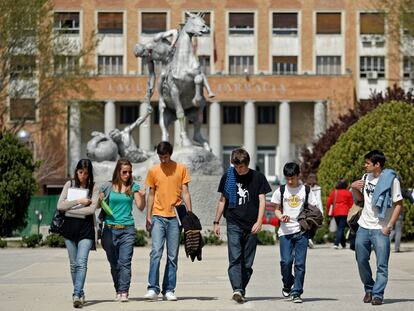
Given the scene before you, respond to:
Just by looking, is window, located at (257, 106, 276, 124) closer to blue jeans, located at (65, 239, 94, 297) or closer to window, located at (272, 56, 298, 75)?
window, located at (272, 56, 298, 75)

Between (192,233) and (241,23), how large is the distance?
77.5m

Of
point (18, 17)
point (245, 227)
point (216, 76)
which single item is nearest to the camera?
point (245, 227)

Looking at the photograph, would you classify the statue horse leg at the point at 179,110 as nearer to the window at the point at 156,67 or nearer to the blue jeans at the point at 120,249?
the window at the point at 156,67

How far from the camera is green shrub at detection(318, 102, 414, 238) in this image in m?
32.9

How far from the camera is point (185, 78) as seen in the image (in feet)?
104

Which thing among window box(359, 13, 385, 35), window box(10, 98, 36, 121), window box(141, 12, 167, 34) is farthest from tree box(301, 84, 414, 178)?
window box(141, 12, 167, 34)

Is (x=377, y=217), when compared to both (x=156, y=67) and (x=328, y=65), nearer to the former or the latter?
(x=156, y=67)

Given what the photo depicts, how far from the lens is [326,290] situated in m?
16.6

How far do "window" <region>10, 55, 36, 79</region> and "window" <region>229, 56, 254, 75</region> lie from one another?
37408mm

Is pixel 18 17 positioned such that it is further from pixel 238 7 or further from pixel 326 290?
pixel 238 7

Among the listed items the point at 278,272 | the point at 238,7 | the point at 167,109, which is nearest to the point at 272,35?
the point at 238,7

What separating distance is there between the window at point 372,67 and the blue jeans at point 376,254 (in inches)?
3009

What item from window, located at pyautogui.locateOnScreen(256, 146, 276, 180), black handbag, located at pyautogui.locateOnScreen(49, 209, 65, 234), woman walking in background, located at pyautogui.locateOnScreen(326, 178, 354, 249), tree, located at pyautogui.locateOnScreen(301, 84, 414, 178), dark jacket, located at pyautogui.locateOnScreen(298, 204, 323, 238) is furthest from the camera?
window, located at pyautogui.locateOnScreen(256, 146, 276, 180)

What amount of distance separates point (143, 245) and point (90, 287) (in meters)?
12.3
